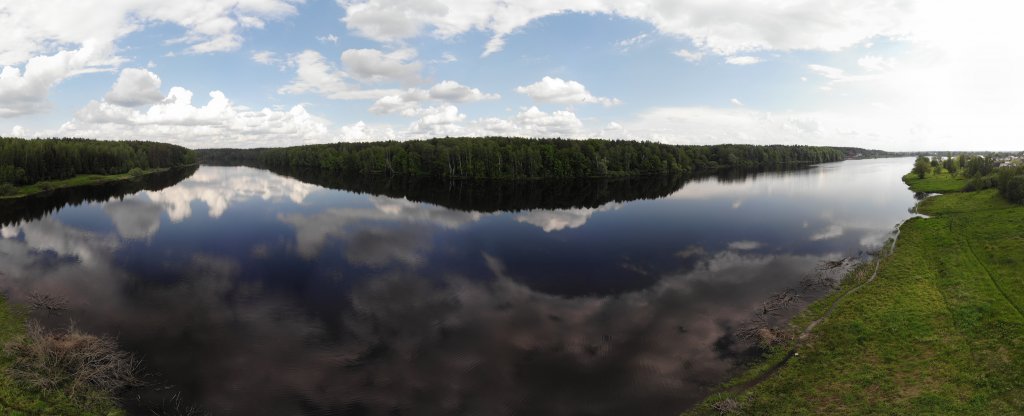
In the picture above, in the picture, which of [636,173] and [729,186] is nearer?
[729,186]

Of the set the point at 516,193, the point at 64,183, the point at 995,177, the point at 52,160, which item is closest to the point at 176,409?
the point at 516,193

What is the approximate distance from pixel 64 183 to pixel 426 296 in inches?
5753

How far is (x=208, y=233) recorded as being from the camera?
60.2 m

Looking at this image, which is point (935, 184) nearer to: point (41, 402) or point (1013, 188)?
point (1013, 188)

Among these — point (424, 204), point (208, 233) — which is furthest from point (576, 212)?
point (208, 233)

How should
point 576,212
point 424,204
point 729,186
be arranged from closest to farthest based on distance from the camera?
1. point 576,212
2. point 424,204
3. point 729,186

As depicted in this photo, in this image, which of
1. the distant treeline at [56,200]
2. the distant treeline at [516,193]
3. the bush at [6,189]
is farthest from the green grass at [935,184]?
the bush at [6,189]

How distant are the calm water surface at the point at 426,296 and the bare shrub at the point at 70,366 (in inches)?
64.0

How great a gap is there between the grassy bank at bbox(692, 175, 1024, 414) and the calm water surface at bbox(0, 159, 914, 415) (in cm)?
364

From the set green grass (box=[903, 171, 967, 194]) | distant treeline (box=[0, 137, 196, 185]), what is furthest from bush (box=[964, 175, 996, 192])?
distant treeline (box=[0, 137, 196, 185])

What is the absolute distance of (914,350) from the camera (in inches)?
936

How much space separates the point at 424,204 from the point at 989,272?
255 ft

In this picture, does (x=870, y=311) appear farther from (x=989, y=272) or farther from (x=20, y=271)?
(x=20, y=271)

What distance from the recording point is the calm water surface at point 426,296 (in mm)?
22781
